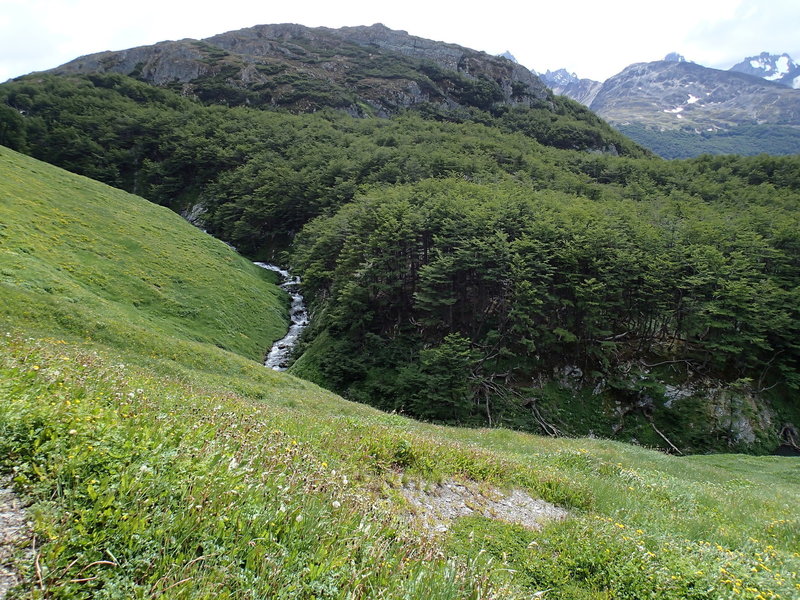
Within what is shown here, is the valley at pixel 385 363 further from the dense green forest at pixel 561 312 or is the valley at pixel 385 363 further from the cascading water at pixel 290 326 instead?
the cascading water at pixel 290 326

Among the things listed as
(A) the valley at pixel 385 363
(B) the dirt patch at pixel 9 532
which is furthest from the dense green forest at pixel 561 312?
(B) the dirt patch at pixel 9 532

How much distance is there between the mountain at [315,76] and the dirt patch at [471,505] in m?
150

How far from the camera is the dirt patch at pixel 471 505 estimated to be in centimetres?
666

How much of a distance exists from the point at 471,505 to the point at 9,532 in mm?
6681

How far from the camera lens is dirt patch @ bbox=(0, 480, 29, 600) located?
238cm

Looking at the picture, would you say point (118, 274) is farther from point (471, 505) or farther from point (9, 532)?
point (9, 532)

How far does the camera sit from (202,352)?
2402 centimetres

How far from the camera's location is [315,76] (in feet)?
525

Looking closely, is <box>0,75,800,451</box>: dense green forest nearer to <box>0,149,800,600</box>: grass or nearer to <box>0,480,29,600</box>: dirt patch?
<box>0,149,800,600</box>: grass

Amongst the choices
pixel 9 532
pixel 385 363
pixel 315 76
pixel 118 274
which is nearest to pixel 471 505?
pixel 9 532

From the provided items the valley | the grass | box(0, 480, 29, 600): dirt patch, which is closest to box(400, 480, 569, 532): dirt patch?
the valley

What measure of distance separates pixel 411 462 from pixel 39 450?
605cm

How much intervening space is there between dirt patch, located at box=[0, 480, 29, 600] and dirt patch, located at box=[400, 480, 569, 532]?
475 centimetres

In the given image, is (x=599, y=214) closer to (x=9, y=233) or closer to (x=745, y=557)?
(x=745, y=557)
